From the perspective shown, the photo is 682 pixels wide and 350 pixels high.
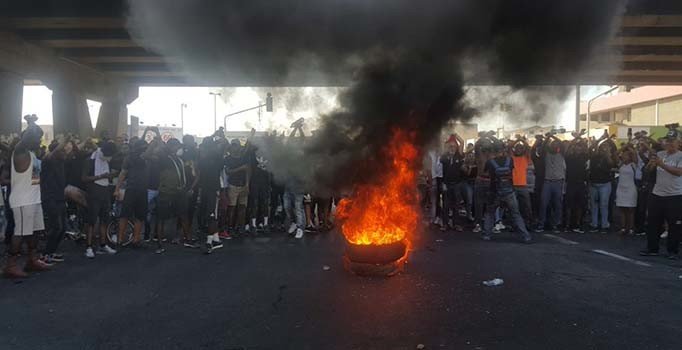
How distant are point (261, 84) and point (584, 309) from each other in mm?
3801

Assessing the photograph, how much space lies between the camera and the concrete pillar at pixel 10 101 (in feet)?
42.4

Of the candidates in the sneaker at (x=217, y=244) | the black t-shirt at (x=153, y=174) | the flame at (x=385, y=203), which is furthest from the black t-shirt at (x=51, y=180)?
the flame at (x=385, y=203)

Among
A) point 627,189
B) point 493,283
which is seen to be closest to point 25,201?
point 493,283

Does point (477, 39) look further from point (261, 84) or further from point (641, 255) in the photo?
point (641, 255)

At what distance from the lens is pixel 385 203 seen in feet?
18.1

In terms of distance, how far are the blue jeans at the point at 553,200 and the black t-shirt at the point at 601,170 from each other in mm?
709

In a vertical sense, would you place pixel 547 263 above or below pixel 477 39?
below

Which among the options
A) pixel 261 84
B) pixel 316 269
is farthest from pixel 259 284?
pixel 261 84

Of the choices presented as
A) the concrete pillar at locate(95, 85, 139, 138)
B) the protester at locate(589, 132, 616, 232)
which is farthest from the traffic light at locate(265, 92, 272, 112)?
the concrete pillar at locate(95, 85, 139, 138)

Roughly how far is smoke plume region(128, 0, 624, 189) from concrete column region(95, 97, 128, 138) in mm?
12491

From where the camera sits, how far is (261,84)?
484 centimetres

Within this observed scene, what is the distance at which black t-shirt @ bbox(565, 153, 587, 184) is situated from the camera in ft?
31.0

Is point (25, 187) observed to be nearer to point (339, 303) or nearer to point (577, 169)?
point (339, 303)

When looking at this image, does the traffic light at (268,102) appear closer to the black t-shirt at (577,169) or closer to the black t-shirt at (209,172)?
the black t-shirt at (209,172)
